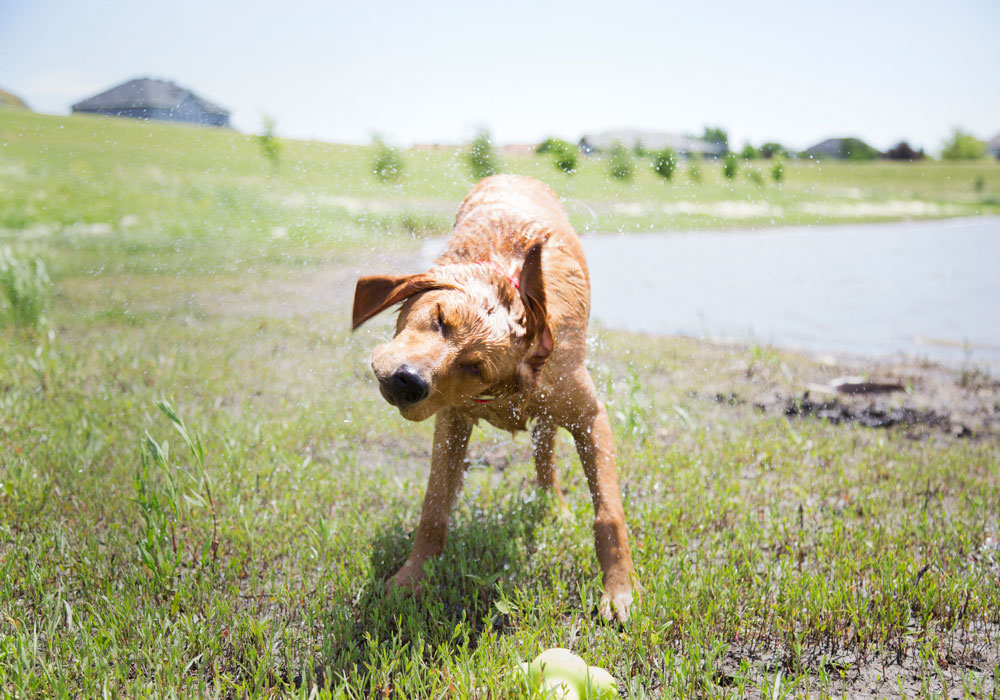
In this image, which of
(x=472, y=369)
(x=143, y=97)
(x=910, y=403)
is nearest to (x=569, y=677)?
(x=472, y=369)

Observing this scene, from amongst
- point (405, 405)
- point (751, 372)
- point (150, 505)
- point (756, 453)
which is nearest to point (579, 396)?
point (405, 405)

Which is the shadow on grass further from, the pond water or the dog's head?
the pond water

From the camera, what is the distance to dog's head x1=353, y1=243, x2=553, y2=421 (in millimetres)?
1863

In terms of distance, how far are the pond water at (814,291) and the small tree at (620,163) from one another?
100 centimetres

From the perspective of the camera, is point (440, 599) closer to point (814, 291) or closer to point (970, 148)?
point (814, 291)

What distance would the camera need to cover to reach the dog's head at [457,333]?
1863 mm

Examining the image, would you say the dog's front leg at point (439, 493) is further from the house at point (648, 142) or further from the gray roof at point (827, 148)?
the gray roof at point (827, 148)

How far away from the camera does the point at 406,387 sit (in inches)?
72.4

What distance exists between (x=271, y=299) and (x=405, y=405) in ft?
26.3

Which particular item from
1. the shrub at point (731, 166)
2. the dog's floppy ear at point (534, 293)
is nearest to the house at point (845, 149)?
the shrub at point (731, 166)

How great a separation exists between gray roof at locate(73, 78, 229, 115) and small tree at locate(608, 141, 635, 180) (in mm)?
2680

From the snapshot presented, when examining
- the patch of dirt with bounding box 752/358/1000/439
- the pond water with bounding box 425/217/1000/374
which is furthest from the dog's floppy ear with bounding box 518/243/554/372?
the patch of dirt with bounding box 752/358/1000/439

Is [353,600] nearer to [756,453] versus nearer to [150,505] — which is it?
[150,505]

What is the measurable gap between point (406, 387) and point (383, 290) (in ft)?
1.65
